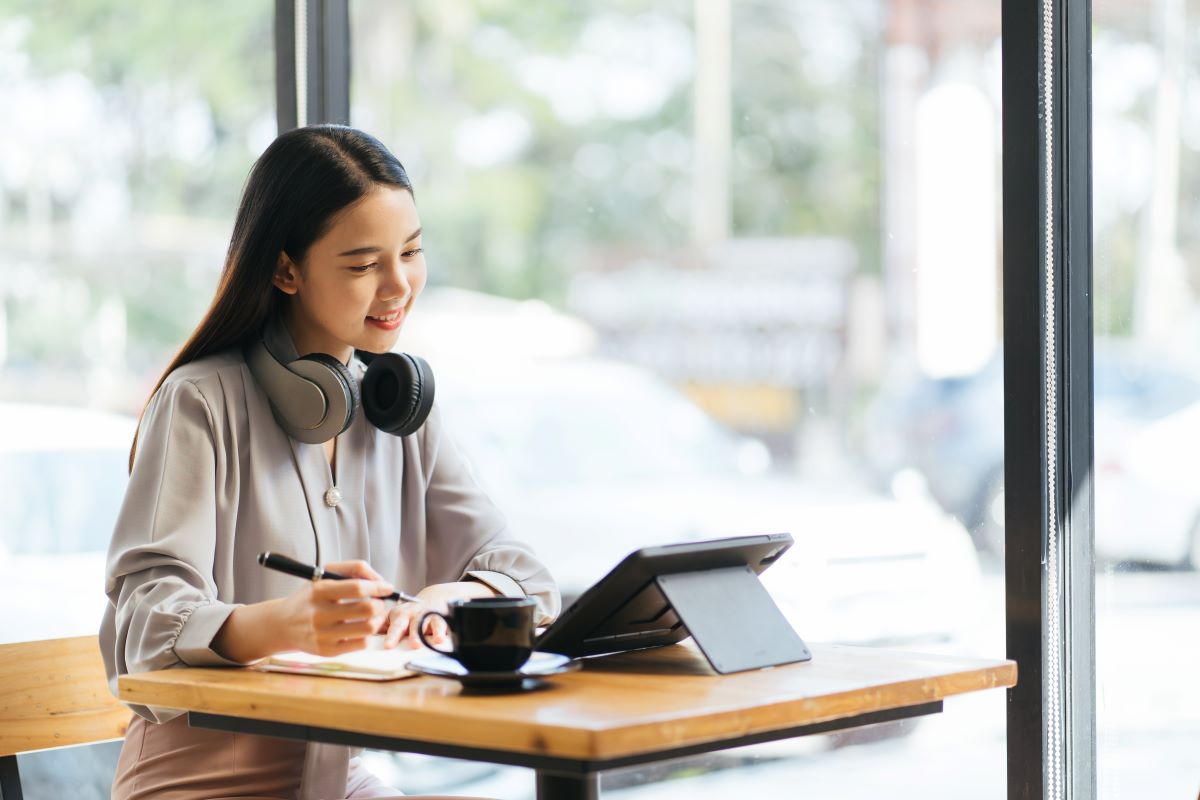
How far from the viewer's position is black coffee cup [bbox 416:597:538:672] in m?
1.28

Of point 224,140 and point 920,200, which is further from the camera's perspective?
point 224,140

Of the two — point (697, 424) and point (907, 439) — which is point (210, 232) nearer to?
point (697, 424)

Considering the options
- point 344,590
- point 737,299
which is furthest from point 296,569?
point 737,299

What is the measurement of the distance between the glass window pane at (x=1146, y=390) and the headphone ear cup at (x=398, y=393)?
2.95ft

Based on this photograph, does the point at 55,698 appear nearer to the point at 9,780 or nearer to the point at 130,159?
the point at 9,780

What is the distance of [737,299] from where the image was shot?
4891 millimetres

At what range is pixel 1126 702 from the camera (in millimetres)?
1920

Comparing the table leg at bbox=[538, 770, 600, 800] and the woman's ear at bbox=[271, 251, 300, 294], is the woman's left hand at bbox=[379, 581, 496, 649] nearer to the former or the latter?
the table leg at bbox=[538, 770, 600, 800]

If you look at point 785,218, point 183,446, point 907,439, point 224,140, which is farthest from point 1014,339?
point 785,218

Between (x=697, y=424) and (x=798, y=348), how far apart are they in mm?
906

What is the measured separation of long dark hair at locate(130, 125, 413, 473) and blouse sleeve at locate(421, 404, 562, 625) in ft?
A: 0.96

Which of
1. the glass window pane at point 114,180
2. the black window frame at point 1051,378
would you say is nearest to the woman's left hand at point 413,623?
the black window frame at point 1051,378

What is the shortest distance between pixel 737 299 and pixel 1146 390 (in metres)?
3.02

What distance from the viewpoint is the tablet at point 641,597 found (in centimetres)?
133
